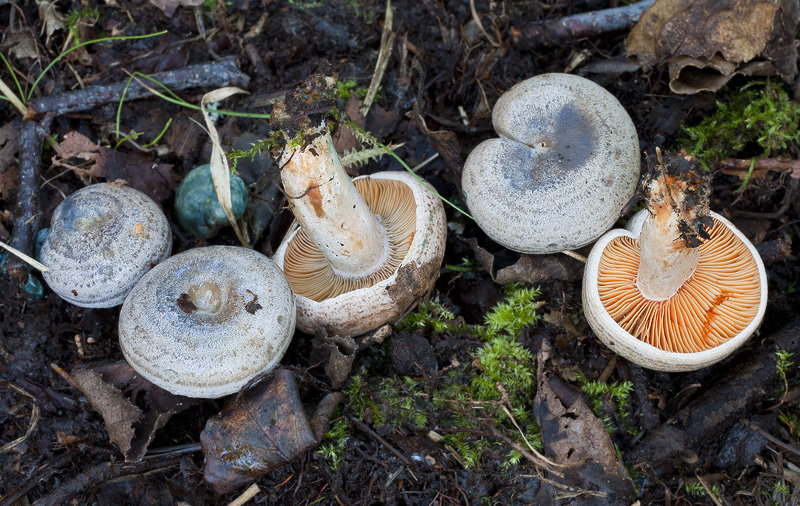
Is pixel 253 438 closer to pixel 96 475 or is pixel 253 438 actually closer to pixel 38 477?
pixel 96 475

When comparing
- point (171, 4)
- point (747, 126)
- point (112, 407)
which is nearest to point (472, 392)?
point (112, 407)

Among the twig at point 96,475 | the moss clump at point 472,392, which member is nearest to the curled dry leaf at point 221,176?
the moss clump at point 472,392

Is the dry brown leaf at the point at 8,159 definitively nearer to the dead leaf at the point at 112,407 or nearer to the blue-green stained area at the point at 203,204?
the blue-green stained area at the point at 203,204

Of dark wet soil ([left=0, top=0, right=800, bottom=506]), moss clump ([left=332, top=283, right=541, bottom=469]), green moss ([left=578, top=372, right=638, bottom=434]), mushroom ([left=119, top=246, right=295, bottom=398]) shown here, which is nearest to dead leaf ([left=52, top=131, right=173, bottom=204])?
dark wet soil ([left=0, top=0, right=800, bottom=506])

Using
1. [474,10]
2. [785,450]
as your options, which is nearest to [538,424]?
[785,450]

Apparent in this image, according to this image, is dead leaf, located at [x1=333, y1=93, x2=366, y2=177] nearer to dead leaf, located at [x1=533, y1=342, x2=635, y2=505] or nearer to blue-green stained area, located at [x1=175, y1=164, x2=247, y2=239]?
blue-green stained area, located at [x1=175, y1=164, x2=247, y2=239]

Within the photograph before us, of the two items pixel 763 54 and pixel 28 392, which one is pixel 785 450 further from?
pixel 28 392

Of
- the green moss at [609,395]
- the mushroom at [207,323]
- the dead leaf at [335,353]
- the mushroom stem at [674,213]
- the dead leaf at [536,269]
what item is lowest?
the green moss at [609,395]
